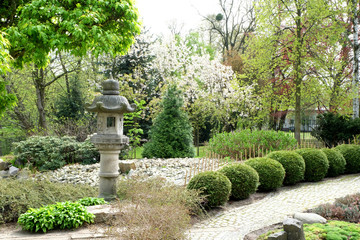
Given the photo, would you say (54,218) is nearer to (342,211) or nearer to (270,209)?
(270,209)

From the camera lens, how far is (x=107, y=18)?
5879mm

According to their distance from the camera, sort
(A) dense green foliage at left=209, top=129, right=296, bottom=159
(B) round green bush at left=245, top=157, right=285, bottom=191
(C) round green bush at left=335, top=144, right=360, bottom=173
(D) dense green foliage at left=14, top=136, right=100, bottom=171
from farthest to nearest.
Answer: (A) dense green foliage at left=209, top=129, right=296, bottom=159 → (D) dense green foliage at left=14, top=136, right=100, bottom=171 → (C) round green bush at left=335, top=144, right=360, bottom=173 → (B) round green bush at left=245, top=157, right=285, bottom=191

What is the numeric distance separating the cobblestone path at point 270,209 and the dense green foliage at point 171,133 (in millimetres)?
4569

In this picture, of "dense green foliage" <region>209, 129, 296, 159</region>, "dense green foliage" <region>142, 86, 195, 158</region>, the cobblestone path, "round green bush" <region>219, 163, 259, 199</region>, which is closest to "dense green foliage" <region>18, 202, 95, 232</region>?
the cobblestone path

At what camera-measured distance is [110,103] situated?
5699mm

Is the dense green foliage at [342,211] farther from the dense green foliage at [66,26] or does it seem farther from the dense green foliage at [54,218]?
the dense green foliage at [66,26]

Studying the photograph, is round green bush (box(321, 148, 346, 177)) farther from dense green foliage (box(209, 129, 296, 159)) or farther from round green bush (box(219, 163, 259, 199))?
round green bush (box(219, 163, 259, 199))

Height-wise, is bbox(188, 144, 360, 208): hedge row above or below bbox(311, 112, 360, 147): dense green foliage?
below

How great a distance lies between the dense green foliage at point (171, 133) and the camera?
38.8 ft

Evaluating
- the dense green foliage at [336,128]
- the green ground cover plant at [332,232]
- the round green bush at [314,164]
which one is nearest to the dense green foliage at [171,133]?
the round green bush at [314,164]

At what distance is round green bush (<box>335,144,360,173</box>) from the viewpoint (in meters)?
10.3

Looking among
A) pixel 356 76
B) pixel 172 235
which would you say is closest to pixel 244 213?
pixel 172 235

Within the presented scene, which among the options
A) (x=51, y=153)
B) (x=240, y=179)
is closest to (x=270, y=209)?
(x=240, y=179)

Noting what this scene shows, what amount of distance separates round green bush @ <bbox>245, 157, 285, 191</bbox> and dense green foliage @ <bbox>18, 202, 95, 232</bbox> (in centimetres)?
439
